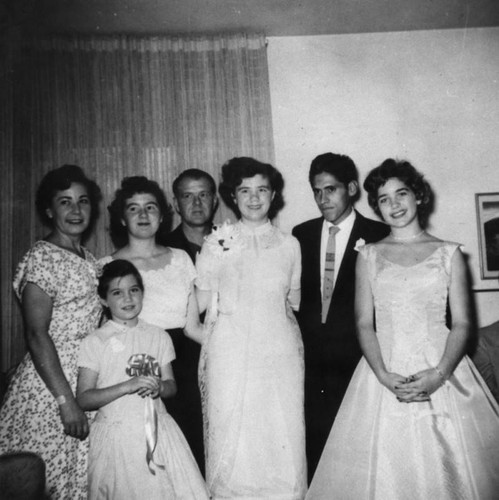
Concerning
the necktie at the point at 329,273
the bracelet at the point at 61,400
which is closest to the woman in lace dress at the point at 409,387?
the necktie at the point at 329,273

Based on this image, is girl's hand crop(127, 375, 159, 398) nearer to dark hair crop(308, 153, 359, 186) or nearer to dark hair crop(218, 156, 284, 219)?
dark hair crop(218, 156, 284, 219)

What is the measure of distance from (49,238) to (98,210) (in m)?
1.49

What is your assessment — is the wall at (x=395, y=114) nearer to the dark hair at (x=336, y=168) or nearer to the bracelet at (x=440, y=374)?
the dark hair at (x=336, y=168)

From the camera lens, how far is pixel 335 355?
3.12 m

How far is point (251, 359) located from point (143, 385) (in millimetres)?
614

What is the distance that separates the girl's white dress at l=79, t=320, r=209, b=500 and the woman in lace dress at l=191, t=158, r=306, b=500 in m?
0.25

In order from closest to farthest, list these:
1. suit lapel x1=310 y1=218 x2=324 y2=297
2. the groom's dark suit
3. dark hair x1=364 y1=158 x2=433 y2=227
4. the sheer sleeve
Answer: the sheer sleeve
dark hair x1=364 y1=158 x2=433 y2=227
the groom's dark suit
suit lapel x1=310 y1=218 x2=324 y2=297

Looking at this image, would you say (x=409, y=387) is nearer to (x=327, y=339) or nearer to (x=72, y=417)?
(x=327, y=339)

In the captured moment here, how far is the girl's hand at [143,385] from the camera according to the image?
2.38m

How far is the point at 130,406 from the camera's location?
2408 millimetres

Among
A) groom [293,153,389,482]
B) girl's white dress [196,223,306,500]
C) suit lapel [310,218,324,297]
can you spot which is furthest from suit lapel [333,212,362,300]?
girl's white dress [196,223,306,500]

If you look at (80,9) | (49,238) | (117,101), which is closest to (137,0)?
(80,9)

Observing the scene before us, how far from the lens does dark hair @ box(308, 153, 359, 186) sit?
10.8ft

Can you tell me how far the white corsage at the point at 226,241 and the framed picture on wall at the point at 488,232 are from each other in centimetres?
285
